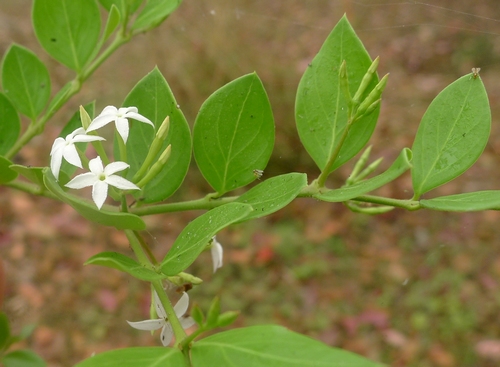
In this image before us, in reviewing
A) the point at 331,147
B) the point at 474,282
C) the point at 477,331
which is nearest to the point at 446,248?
the point at 474,282

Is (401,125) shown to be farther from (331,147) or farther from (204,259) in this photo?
(331,147)

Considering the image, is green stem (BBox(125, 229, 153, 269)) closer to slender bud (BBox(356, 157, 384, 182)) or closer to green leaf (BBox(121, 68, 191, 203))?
green leaf (BBox(121, 68, 191, 203))

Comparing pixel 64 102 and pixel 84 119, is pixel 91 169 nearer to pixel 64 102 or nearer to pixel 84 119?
pixel 84 119

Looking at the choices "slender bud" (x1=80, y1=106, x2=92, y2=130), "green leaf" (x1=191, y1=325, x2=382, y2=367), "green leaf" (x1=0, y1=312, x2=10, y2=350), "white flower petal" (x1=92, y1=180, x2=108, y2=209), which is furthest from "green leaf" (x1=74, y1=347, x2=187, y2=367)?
"green leaf" (x1=0, y1=312, x2=10, y2=350)

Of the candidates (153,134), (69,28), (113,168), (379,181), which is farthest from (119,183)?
(69,28)

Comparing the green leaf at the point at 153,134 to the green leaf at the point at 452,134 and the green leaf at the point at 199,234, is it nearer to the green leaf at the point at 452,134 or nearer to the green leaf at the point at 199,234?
the green leaf at the point at 199,234
